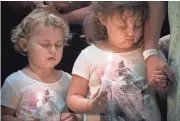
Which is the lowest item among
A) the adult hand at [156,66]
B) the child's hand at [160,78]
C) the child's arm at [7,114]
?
the child's arm at [7,114]

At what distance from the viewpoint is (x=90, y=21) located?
0.80 m

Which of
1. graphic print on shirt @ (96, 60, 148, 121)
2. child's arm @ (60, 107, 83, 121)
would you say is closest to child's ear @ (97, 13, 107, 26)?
graphic print on shirt @ (96, 60, 148, 121)

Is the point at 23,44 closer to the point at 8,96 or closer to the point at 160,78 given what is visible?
the point at 8,96

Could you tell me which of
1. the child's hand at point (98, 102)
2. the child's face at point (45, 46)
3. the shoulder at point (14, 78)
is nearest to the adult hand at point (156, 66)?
the child's hand at point (98, 102)

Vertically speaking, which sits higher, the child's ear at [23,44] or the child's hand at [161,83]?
the child's ear at [23,44]

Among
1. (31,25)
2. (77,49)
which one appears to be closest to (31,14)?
(31,25)

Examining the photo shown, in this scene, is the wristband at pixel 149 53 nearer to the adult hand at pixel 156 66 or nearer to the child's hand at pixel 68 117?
the adult hand at pixel 156 66

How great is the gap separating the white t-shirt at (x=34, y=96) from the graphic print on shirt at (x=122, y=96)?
0.11 meters

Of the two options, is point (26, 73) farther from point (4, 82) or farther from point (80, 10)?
point (80, 10)

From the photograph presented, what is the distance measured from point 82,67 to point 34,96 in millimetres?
141

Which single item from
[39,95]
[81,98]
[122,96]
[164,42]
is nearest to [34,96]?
[39,95]

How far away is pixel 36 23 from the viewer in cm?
79

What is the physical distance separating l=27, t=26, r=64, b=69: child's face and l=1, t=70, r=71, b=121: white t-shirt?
47mm

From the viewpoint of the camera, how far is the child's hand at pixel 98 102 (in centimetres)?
75
